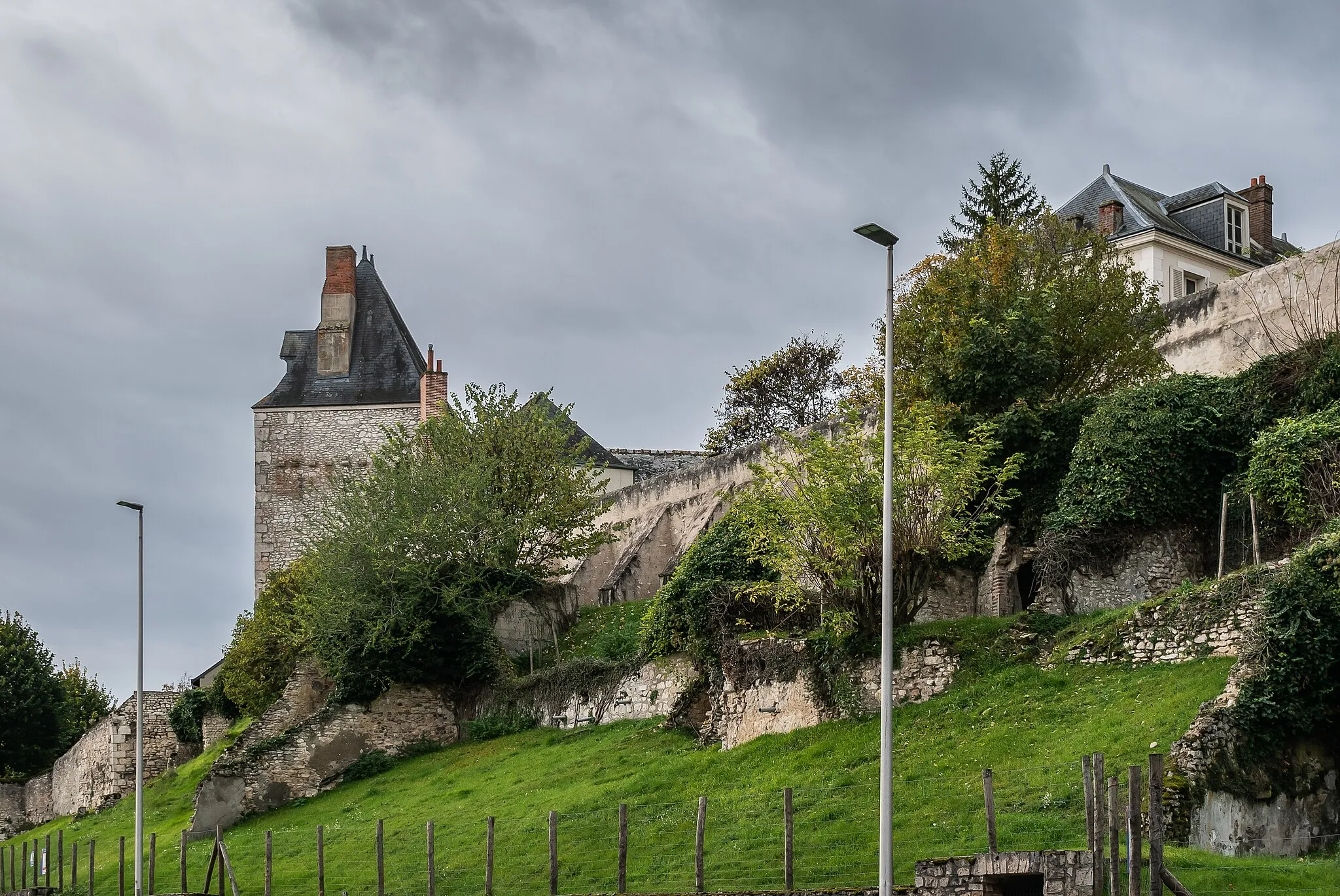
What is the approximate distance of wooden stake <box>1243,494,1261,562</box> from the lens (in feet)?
83.5

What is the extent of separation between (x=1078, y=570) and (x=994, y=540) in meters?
2.61

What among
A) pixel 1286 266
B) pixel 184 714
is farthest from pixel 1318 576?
pixel 184 714

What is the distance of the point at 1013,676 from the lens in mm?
25766

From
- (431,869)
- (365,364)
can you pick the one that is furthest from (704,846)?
(365,364)

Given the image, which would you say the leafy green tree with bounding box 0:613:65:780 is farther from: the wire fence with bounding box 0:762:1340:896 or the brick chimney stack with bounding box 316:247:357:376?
the wire fence with bounding box 0:762:1340:896

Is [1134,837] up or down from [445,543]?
down

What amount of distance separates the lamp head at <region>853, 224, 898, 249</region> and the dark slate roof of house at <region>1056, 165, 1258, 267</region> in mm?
31557

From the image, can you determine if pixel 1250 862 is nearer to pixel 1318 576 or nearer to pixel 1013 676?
pixel 1318 576

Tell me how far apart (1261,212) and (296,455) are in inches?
1296

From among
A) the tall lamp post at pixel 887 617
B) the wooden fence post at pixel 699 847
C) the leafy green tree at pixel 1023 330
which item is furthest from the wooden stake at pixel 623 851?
the leafy green tree at pixel 1023 330

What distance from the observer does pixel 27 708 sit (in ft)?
182

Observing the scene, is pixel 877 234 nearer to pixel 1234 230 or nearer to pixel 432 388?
pixel 1234 230

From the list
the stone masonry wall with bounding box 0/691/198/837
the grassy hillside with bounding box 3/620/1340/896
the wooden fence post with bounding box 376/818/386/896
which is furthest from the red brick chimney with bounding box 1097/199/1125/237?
the wooden fence post with bounding box 376/818/386/896

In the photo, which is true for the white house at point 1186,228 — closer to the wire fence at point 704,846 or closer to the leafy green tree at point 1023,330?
the leafy green tree at point 1023,330
